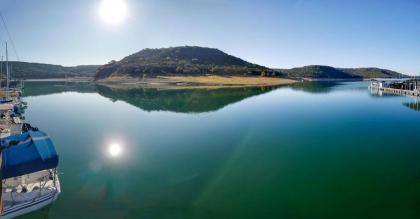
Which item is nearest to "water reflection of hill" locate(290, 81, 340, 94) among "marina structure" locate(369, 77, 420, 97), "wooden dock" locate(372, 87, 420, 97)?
"marina structure" locate(369, 77, 420, 97)

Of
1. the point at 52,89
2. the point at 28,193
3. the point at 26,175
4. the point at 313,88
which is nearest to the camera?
the point at 28,193

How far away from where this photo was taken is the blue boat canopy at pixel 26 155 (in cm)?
1298

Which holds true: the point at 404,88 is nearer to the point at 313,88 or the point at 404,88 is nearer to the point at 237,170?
the point at 313,88

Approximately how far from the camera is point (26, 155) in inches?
537

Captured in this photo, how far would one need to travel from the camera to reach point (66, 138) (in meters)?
28.7

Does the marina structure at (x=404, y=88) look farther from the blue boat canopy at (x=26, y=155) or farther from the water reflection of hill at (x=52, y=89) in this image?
the water reflection of hill at (x=52, y=89)

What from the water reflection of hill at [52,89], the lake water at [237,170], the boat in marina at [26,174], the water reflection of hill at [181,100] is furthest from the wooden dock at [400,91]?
the water reflection of hill at [52,89]

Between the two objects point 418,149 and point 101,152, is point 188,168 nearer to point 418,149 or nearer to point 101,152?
point 101,152

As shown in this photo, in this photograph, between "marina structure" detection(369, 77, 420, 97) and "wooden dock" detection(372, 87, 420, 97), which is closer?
"wooden dock" detection(372, 87, 420, 97)

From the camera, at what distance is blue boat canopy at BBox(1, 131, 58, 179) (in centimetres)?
1298

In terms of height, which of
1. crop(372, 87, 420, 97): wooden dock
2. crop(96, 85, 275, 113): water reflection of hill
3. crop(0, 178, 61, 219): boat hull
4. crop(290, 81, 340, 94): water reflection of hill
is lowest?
crop(0, 178, 61, 219): boat hull

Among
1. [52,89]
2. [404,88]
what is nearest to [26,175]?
[404,88]

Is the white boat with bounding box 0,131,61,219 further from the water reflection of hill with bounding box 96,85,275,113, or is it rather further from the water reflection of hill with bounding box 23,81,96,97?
the water reflection of hill with bounding box 23,81,96,97

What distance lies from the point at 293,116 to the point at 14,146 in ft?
115
